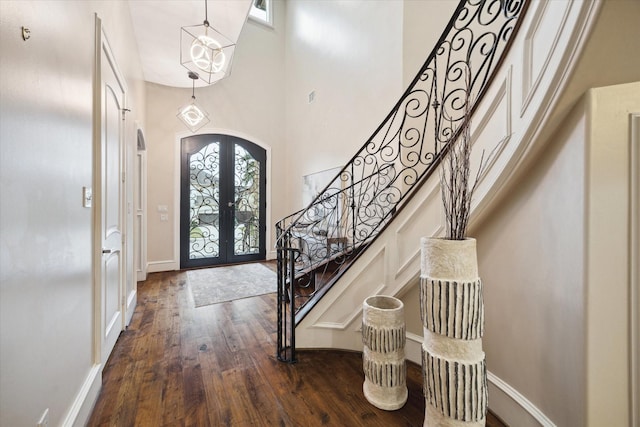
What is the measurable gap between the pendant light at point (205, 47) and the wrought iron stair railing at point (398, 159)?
1.88 metres

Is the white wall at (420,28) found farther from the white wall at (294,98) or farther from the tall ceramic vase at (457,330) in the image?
the tall ceramic vase at (457,330)

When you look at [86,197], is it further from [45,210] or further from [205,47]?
[205,47]

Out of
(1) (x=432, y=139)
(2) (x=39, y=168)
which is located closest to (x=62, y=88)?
(2) (x=39, y=168)

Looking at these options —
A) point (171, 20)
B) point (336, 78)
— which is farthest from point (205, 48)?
point (336, 78)

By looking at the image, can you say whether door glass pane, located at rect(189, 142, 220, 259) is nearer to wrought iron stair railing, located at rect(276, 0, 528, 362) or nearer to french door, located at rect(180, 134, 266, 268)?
french door, located at rect(180, 134, 266, 268)

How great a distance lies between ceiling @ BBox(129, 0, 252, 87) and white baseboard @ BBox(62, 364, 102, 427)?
334cm

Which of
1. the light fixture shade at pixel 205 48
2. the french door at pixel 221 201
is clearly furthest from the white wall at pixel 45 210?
the french door at pixel 221 201

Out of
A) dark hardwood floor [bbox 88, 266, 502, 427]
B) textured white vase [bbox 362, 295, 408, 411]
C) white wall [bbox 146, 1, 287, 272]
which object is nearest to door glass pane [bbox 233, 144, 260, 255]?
white wall [bbox 146, 1, 287, 272]

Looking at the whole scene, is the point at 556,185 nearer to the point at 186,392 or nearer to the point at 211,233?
the point at 186,392

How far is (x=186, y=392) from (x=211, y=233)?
399cm

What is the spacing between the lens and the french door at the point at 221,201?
207 inches

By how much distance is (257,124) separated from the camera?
19.7 feet

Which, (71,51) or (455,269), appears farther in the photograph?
(71,51)

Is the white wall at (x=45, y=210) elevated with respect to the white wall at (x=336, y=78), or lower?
lower
